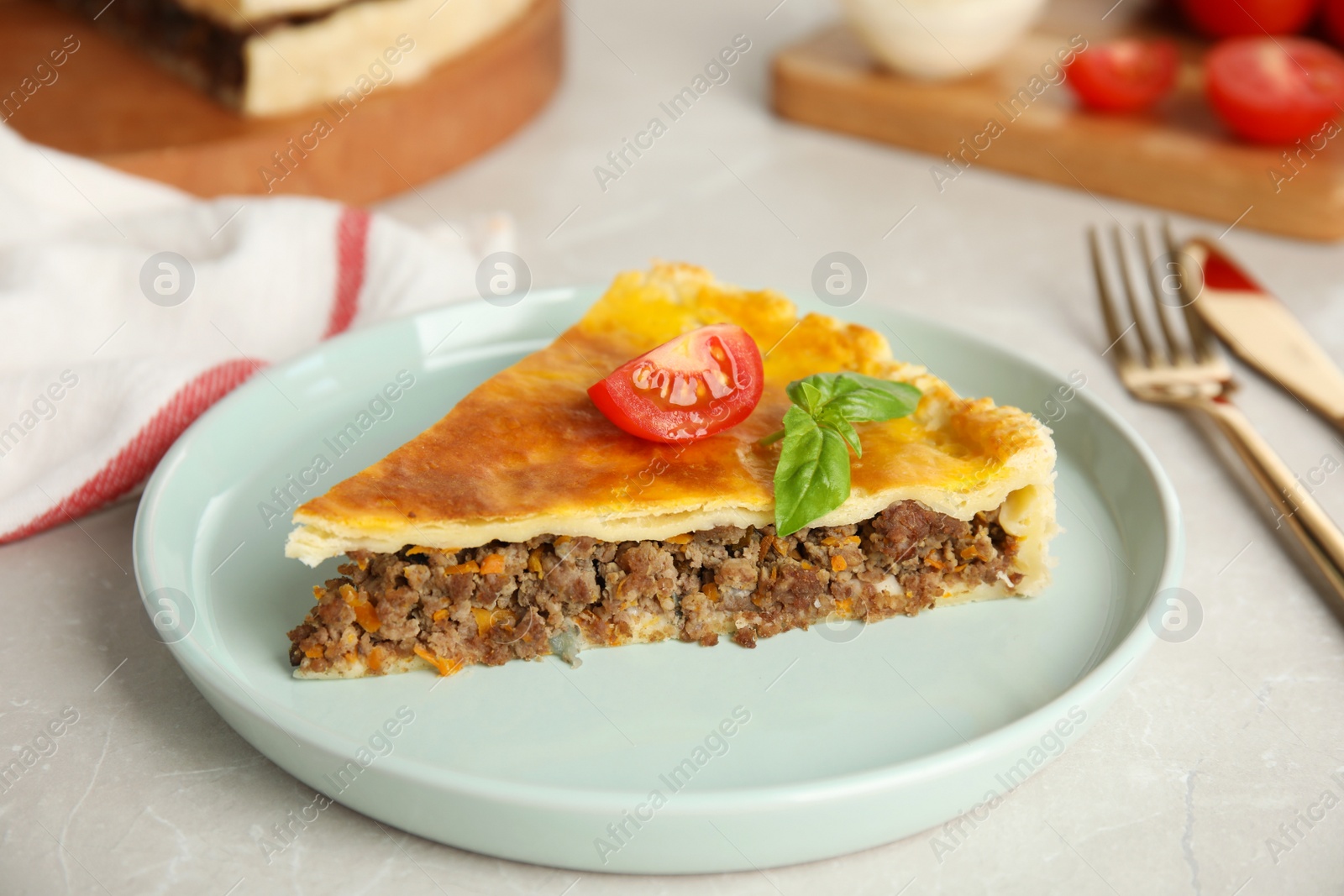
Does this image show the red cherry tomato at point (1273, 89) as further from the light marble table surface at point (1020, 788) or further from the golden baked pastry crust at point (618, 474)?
the golden baked pastry crust at point (618, 474)

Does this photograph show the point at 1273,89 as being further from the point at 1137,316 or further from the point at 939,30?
the point at 1137,316

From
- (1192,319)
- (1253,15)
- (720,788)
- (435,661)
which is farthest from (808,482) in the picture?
(1253,15)

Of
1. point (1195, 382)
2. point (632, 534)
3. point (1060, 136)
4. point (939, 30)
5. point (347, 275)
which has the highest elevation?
point (939, 30)

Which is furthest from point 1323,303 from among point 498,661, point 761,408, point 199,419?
point 199,419

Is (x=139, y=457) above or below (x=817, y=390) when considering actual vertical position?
below

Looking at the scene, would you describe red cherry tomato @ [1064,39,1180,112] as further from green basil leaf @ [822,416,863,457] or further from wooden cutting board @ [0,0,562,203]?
green basil leaf @ [822,416,863,457]

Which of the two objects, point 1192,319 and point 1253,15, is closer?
point 1192,319

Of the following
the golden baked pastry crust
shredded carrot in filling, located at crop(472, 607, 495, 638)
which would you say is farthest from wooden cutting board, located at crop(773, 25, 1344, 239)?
shredded carrot in filling, located at crop(472, 607, 495, 638)
